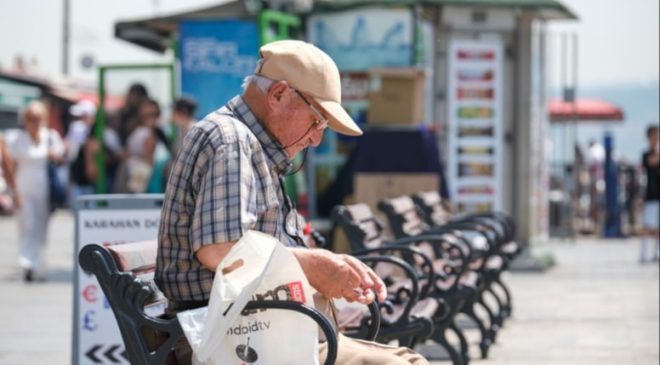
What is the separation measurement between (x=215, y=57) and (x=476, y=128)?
3.34m

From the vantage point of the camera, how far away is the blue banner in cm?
1478

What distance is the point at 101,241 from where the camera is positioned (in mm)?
7211

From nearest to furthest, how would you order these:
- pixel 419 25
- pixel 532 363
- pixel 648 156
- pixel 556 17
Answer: pixel 532 363
pixel 419 25
pixel 556 17
pixel 648 156

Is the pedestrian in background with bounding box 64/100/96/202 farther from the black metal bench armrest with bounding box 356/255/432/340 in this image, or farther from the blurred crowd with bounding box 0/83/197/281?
the black metal bench armrest with bounding box 356/255/432/340

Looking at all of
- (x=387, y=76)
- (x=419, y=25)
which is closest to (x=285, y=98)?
(x=387, y=76)

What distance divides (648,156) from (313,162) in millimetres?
6198

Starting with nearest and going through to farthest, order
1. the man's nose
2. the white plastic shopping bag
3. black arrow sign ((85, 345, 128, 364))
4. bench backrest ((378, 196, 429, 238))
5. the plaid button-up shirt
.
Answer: the white plastic shopping bag → the plaid button-up shirt → the man's nose → black arrow sign ((85, 345, 128, 364)) → bench backrest ((378, 196, 429, 238))

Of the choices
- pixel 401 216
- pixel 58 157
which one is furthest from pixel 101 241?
pixel 58 157

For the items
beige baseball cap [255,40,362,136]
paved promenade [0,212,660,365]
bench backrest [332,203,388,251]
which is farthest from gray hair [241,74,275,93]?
paved promenade [0,212,660,365]

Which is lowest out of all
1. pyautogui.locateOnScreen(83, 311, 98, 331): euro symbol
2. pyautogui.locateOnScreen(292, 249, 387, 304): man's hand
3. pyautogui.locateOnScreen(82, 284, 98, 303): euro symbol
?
pyautogui.locateOnScreen(83, 311, 98, 331): euro symbol

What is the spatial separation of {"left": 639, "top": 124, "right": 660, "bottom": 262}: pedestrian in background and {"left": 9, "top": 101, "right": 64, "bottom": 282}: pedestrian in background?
758cm

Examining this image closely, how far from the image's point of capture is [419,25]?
15.6 meters

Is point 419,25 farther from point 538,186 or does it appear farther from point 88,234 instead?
point 88,234

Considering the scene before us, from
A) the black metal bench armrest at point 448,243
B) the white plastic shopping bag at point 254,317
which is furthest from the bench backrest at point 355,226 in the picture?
the white plastic shopping bag at point 254,317
